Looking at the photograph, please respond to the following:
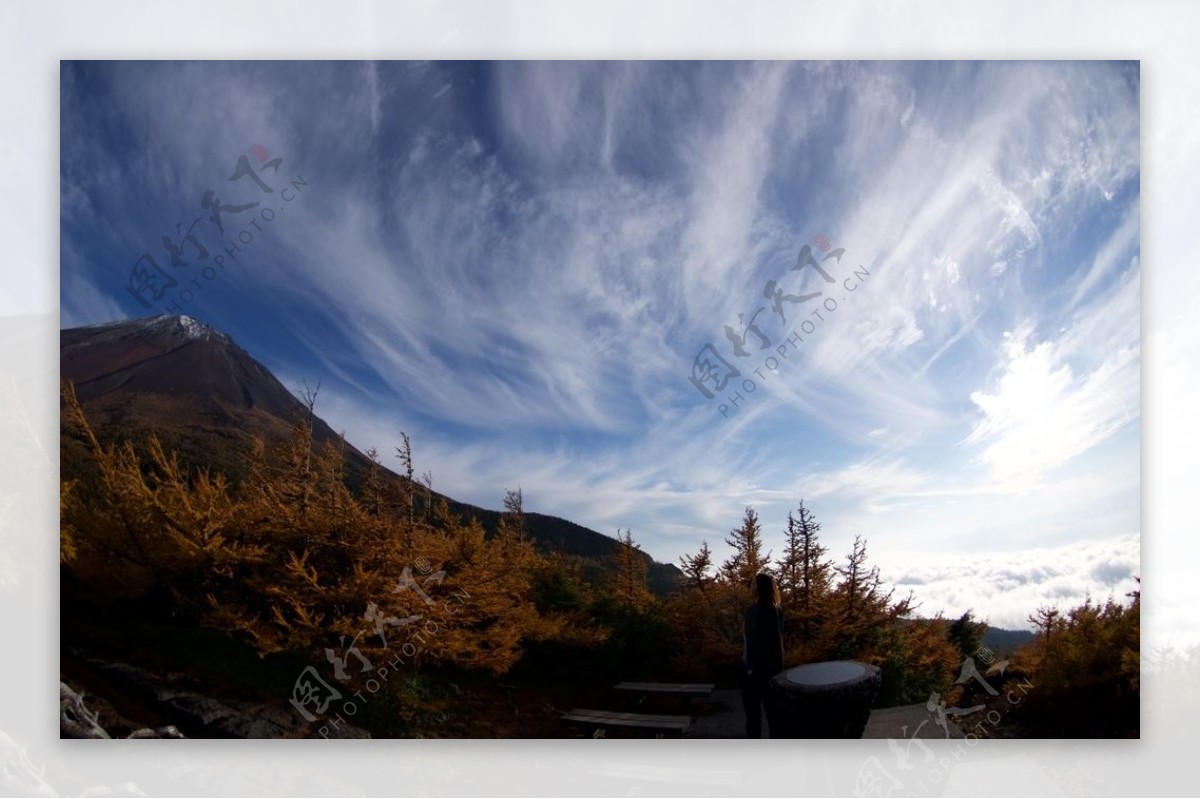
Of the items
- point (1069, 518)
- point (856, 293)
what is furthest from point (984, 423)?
point (856, 293)

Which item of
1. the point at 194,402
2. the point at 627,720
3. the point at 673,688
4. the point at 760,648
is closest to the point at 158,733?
the point at 194,402

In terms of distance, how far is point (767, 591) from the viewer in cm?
390

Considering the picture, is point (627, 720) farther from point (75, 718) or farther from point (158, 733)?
point (75, 718)

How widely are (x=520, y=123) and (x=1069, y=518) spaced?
131 inches

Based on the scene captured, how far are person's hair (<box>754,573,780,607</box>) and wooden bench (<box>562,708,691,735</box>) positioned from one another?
2.21 ft

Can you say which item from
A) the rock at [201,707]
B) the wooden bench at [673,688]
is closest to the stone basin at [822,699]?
the wooden bench at [673,688]

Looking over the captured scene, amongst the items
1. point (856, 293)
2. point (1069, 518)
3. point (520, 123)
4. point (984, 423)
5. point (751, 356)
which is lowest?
point (1069, 518)

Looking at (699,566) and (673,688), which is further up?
(699,566)

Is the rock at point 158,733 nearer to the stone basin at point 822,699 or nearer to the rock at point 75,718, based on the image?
the rock at point 75,718

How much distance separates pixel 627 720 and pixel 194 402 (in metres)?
2.66

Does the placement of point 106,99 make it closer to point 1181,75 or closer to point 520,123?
point 520,123

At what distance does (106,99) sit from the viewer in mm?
3920

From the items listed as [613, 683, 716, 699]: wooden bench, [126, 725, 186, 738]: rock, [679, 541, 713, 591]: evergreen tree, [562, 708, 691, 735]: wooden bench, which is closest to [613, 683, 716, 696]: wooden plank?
[613, 683, 716, 699]: wooden bench

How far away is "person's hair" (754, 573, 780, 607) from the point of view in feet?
12.8
